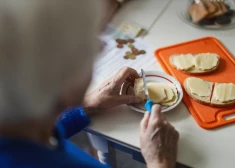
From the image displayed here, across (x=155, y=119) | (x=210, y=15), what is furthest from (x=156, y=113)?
(x=210, y=15)

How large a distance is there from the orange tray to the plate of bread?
0.09 metres

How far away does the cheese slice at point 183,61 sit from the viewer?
104cm

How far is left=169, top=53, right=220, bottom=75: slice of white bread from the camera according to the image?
103 cm

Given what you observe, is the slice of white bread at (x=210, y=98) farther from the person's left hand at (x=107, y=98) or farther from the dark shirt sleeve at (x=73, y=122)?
the dark shirt sleeve at (x=73, y=122)

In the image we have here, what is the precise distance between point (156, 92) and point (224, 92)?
166 millimetres

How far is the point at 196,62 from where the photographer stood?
105 cm

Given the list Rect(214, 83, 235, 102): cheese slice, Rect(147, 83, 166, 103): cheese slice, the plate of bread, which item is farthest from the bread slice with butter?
the plate of bread

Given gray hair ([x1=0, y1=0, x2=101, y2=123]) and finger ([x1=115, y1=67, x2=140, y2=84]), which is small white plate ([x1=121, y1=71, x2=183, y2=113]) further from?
gray hair ([x1=0, y1=0, x2=101, y2=123])

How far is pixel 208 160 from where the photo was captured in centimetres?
83

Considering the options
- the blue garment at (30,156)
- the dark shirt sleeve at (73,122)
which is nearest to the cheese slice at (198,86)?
the dark shirt sleeve at (73,122)

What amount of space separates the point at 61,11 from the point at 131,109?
52 cm

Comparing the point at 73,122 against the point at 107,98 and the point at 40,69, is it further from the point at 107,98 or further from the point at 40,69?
the point at 40,69

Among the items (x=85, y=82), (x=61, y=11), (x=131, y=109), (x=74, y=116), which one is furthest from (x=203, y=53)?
(x=61, y=11)

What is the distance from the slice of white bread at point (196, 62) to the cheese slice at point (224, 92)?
71 millimetres
